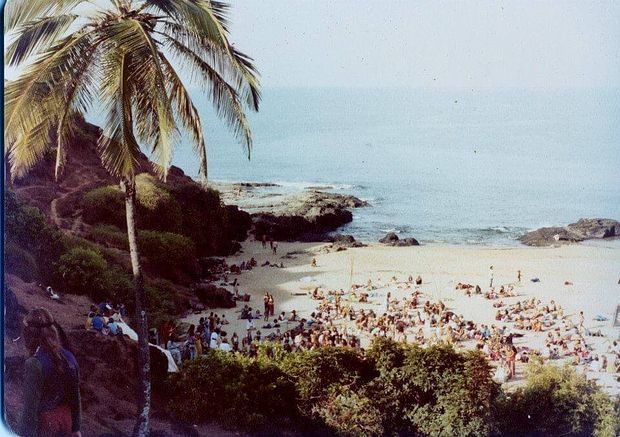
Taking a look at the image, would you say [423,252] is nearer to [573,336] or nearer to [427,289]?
[427,289]

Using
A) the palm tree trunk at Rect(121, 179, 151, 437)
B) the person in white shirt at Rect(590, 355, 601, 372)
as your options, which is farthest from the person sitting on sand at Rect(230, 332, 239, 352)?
the person in white shirt at Rect(590, 355, 601, 372)

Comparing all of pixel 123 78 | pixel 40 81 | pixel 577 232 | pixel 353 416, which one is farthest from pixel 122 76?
pixel 577 232

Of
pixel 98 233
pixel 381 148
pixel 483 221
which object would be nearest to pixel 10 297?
pixel 98 233

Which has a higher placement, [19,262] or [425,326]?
[19,262]

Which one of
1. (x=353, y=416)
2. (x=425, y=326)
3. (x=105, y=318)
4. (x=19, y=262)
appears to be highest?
(x=19, y=262)

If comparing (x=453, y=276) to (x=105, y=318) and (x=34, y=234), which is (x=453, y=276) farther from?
(x=34, y=234)

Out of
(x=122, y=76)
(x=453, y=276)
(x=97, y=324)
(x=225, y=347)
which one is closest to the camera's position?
(x=122, y=76)

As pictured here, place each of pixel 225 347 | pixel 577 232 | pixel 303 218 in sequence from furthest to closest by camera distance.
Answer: pixel 303 218, pixel 225 347, pixel 577 232
